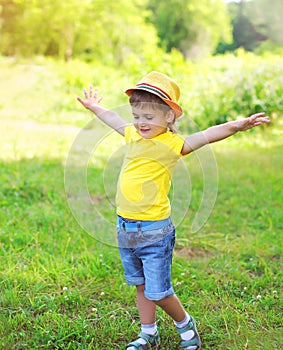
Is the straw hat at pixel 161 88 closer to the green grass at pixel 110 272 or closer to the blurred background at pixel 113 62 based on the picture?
the green grass at pixel 110 272

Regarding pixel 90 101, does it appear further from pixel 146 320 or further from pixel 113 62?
pixel 113 62

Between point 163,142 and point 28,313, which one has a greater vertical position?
point 163,142

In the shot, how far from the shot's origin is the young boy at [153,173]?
2031 mm

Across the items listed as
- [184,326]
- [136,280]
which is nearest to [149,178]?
[136,280]

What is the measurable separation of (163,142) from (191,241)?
1553 mm

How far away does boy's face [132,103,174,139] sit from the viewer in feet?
6.66

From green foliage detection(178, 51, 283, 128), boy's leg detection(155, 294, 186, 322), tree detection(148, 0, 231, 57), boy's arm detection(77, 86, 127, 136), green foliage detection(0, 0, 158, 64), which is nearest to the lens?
boy's leg detection(155, 294, 186, 322)

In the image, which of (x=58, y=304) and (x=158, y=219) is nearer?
(x=158, y=219)

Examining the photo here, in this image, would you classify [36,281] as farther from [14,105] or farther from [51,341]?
[14,105]

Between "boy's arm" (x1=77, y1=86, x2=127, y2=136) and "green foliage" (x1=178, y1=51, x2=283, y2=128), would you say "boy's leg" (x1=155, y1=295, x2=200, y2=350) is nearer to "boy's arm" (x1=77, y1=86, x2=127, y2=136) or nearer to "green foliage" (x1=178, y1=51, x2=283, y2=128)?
"boy's arm" (x1=77, y1=86, x2=127, y2=136)

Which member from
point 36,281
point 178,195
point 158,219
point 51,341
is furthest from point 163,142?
point 36,281

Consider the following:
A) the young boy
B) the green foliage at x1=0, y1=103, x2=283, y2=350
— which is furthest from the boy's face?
the green foliage at x1=0, y1=103, x2=283, y2=350

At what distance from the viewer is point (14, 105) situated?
31.3 ft

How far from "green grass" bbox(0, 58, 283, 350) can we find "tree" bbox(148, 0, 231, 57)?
69.8 feet
